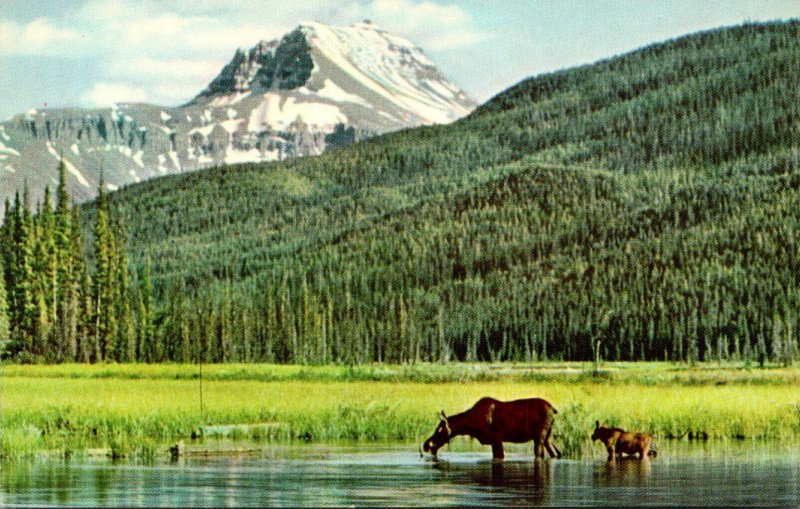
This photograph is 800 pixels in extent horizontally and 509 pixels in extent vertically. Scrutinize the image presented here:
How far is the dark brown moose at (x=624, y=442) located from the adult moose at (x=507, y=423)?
963 millimetres

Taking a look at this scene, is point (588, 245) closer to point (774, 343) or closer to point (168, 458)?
point (774, 343)

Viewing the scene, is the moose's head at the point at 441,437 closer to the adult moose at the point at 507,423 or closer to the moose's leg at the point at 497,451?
the adult moose at the point at 507,423

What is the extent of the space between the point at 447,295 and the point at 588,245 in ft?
97.7

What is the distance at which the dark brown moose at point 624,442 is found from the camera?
3020 cm

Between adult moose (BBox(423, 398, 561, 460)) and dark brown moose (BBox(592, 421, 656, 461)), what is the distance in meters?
0.96

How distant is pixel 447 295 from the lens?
174 metres

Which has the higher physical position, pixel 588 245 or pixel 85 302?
pixel 588 245

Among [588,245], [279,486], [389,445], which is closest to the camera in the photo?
[279,486]

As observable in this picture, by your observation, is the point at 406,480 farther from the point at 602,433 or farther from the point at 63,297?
the point at 63,297

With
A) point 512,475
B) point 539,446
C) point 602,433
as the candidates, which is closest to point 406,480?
point 512,475

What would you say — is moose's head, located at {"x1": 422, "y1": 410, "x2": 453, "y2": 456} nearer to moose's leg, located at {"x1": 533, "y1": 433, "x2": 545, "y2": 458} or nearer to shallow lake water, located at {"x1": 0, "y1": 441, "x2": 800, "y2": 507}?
shallow lake water, located at {"x1": 0, "y1": 441, "x2": 800, "y2": 507}

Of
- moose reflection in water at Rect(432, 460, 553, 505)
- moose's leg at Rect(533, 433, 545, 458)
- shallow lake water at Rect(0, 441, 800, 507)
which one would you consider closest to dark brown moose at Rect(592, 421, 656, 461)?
shallow lake water at Rect(0, 441, 800, 507)

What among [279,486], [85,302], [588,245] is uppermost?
[588,245]

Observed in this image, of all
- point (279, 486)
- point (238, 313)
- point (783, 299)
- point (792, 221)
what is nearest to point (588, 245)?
point (792, 221)
